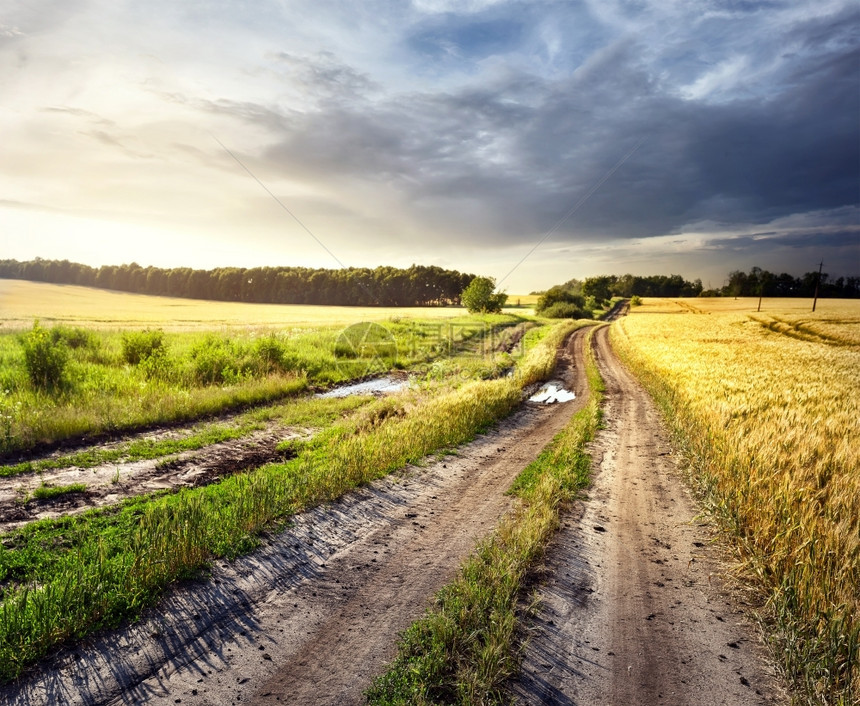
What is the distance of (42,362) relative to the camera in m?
16.3

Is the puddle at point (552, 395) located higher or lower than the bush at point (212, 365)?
lower

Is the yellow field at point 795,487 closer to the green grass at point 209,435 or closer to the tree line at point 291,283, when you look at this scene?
the green grass at point 209,435

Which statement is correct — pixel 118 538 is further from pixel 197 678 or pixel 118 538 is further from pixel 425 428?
pixel 425 428

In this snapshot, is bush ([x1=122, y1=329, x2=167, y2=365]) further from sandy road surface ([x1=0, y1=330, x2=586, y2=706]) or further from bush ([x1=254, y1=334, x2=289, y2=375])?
sandy road surface ([x1=0, y1=330, x2=586, y2=706])

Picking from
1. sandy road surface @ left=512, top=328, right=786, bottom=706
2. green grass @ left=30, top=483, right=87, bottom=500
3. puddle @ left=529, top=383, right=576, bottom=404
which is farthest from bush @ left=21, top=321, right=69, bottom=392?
puddle @ left=529, top=383, right=576, bottom=404

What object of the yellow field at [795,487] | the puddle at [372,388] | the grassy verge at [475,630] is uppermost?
the yellow field at [795,487]

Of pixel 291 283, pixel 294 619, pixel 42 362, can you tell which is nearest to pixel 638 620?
pixel 294 619

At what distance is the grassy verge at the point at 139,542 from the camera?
497cm

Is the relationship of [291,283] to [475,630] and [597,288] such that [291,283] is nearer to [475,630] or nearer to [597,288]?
[597,288]

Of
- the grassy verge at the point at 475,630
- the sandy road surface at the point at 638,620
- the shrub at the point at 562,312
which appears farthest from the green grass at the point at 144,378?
the shrub at the point at 562,312

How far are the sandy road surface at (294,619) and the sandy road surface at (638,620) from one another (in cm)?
165

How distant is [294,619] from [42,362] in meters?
17.3

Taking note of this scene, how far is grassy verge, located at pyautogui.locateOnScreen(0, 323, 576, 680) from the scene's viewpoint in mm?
4969

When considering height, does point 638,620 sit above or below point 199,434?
above
